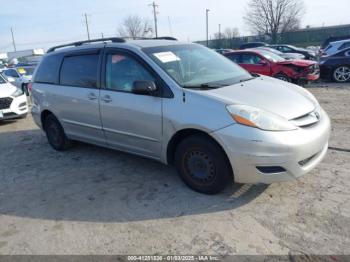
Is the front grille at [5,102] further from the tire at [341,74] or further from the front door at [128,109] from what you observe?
the tire at [341,74]

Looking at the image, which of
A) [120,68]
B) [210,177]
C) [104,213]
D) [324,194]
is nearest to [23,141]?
[120,68]

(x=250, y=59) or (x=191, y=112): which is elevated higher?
(x=191, y=112)

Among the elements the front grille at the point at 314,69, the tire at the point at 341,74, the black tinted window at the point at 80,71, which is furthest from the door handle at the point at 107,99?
the tire at the point at 341,74

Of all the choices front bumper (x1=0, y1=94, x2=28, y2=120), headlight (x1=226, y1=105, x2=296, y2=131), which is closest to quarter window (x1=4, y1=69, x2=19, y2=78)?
front bumper (x1=0, y1=94, x2=28, y2=120)

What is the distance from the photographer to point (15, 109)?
9.01 m

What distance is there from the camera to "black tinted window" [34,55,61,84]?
5.66 m

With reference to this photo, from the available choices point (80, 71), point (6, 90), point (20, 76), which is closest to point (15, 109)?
point (6, 90)

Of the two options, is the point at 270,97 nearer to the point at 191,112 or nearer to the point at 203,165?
the point at 191,112

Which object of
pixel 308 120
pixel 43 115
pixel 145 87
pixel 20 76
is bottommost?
pixel 20 76

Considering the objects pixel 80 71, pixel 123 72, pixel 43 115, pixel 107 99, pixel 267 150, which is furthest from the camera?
pixel 43 115

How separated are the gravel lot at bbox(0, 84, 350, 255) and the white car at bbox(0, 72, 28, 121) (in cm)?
411

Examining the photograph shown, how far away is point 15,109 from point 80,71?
15.8 feet

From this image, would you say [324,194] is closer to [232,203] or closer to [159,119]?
[232,203]

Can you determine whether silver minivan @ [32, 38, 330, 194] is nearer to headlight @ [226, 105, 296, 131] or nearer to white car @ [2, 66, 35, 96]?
headlight @ [226, 105, 296, 131]
